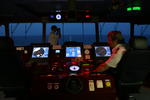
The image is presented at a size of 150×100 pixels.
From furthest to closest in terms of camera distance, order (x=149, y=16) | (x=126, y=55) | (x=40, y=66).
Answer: (x=149, y=16) → (x=40, y=66) → (x=126, y=55)

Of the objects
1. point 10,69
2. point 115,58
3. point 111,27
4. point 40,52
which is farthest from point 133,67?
point 111,27

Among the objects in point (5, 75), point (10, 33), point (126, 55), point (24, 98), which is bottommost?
→ point (24, 98)

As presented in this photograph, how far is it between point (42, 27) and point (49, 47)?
420 centimetres

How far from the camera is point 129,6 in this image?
8.83 m

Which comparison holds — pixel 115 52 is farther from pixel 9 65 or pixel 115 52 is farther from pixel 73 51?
pixel 73 51

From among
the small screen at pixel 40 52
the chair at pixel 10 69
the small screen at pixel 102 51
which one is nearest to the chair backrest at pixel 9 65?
the chair at pixel 10 69

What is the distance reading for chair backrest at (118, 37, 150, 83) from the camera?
11.3ft

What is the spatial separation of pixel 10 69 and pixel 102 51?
7.25 feet

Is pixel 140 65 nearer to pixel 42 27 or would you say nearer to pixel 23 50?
pixel 23 50

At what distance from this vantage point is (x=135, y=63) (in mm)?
3588

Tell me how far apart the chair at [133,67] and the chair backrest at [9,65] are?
1295mm

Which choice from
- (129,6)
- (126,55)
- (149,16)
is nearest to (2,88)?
(126,55)

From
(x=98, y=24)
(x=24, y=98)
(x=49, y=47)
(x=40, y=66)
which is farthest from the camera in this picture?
(x=98, y=24)

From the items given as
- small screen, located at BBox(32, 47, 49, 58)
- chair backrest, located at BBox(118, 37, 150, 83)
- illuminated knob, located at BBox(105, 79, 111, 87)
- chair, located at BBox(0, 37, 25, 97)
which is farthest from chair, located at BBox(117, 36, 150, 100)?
small screen, located at BBox(32, 47, 49, 58)
